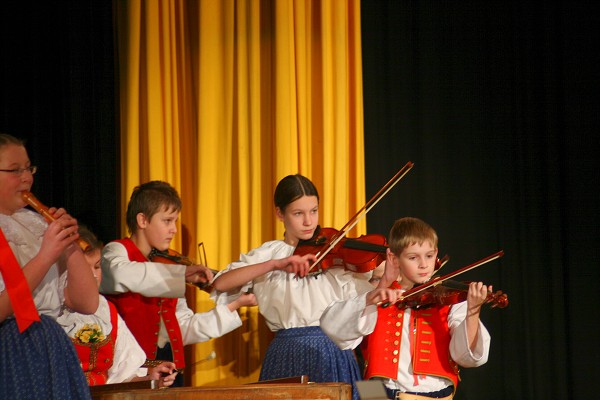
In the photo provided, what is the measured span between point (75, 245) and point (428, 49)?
2386 mm

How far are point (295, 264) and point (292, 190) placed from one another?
36 cm

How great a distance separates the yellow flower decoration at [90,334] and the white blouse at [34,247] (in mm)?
575

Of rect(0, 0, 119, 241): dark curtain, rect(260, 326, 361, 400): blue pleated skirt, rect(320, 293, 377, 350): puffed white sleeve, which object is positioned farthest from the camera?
rect(0, 0, 119, 241): dark curtain

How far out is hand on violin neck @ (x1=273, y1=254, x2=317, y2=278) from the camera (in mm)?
3312

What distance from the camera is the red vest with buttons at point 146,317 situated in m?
3.48

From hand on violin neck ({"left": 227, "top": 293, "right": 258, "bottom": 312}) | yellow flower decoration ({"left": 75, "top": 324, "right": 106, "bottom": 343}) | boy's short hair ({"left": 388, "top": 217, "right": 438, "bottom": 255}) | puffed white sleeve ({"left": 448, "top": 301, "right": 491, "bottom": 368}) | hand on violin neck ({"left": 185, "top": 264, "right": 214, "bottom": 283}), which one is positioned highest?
boy's short hair ({"left": 388, "top": 217, "right": 438, "bottom": 255})

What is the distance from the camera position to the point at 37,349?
234cm

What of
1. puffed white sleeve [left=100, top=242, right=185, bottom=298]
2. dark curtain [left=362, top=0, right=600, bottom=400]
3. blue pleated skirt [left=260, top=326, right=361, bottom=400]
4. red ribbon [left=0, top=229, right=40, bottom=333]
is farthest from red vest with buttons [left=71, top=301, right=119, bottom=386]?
dark curtain [left=362, top=0, right=600, bottom=400]

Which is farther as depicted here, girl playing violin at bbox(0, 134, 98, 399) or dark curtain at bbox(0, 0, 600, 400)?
dark curtain at bbox(0, 0, 600, 400)

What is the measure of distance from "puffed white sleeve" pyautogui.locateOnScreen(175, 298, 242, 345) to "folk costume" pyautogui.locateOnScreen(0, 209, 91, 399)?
1161 millimetres

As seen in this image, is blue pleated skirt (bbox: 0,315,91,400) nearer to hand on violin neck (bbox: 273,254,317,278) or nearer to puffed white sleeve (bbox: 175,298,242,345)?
hand on violin neck (bbox: 273,254,317,278)

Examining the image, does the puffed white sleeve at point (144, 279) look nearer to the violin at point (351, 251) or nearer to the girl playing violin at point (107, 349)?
the girl playing violin at point (107, 349)

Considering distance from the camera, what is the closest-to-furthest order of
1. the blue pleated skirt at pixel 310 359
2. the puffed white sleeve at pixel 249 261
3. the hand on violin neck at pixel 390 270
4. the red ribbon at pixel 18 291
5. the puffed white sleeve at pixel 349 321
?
the red ribbon at pixel 18 291 < the puffed white sleeve at pixel 349 321 < the hand on violin neck at pixel 390 270 < the blue pleated skirt at pixel 310 359 < the puffed white sleeve at pixel 249 261

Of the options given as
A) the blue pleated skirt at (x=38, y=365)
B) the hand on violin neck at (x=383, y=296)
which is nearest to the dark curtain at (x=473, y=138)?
the hand on violin neck at (x=383, y=296)
